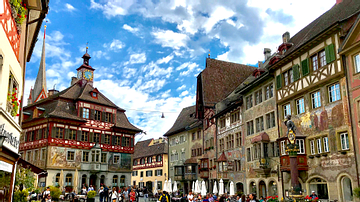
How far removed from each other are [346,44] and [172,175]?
3717cm

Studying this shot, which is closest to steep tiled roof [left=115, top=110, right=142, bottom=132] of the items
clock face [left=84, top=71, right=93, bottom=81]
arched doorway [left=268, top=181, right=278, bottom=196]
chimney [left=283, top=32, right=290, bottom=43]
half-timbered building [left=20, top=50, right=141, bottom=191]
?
half-timbered building [left=20, top=50, right=141, bottom=191]

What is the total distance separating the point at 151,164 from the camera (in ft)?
218

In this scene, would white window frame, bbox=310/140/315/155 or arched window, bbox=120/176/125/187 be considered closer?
white window frame, bbox=310/140/315/155

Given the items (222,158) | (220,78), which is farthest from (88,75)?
(222,158)

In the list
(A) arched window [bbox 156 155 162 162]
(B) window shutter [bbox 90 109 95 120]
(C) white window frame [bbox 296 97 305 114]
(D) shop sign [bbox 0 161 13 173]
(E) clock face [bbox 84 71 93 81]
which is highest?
(E) clock face [bbox 84 71 93 81]

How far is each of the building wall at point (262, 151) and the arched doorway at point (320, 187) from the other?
11.1 ft

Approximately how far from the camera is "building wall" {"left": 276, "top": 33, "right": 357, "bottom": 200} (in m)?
19.2

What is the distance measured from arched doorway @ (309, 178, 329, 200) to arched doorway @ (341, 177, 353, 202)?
1.33 m

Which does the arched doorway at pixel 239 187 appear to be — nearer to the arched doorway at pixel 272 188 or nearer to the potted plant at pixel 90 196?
the arched doorway at pixel 272 188

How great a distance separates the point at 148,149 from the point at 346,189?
5343cm

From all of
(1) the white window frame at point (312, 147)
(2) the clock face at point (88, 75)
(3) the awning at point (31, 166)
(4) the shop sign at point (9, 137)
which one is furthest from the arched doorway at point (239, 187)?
(2) the clock face at point (88, 75)

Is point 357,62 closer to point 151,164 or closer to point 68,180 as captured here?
point 68,180

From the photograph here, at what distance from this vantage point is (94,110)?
154 feet

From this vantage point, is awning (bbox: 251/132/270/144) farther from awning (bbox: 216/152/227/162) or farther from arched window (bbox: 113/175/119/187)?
arched window (bbox: 113/175/119/187)
